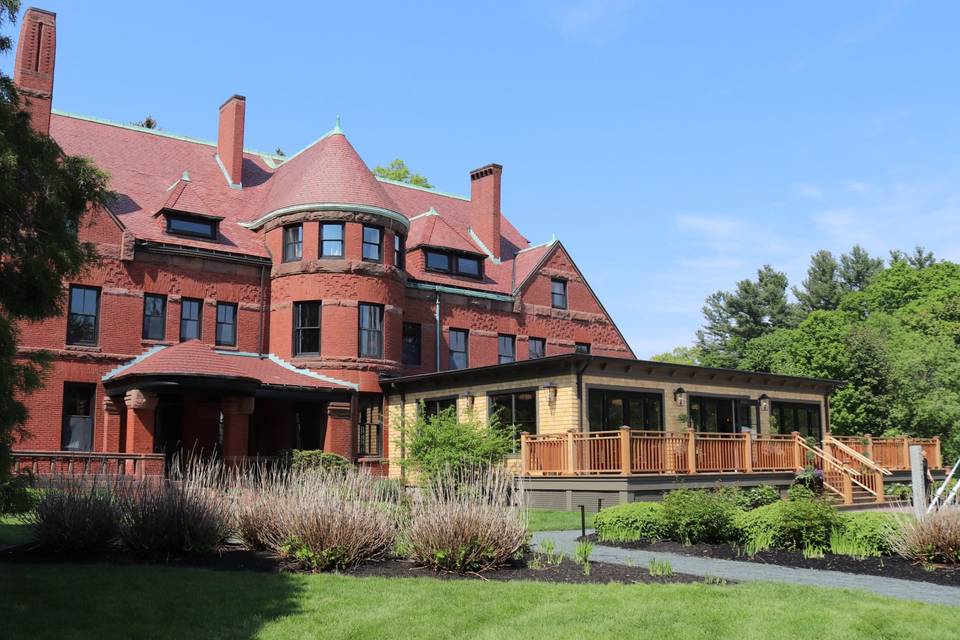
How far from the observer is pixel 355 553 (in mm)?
11688

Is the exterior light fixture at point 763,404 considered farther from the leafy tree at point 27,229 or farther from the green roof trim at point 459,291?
the leafy tree at point 27,229

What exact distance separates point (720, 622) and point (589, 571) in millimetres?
2910

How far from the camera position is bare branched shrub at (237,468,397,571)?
37.9 ft

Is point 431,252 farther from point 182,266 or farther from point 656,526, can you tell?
point 656,526

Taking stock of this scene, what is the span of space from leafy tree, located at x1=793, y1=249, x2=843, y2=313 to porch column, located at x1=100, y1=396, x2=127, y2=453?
65.2 metres

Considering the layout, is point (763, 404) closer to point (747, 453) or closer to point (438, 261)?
point (747, 453)

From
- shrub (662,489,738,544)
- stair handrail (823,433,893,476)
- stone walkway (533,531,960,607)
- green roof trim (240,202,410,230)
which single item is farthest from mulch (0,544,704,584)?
green roof trim (240,202,410,230)

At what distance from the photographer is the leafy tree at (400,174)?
2114 inches

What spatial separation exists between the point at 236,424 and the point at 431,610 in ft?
61.3

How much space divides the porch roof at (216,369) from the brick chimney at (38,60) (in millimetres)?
8659

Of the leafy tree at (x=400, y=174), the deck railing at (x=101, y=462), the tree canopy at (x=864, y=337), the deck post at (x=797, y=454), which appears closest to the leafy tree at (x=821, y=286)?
the tree canopy at (x=864, y=337)

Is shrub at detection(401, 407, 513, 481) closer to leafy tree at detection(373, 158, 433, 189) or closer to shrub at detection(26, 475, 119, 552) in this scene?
shrub at detection(26, 475, 119, 552)

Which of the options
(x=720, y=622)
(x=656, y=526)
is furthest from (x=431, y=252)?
(x=720, y=622)

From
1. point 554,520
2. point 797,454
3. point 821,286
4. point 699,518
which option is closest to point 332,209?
point 554,520
